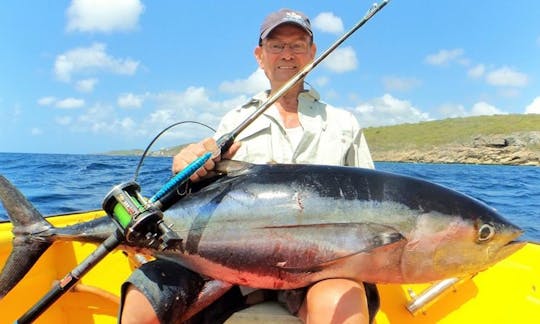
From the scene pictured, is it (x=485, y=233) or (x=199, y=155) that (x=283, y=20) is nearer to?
(x=199, y=155)

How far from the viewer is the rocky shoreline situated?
2457 inches

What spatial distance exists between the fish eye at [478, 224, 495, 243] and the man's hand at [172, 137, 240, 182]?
4.23 feet

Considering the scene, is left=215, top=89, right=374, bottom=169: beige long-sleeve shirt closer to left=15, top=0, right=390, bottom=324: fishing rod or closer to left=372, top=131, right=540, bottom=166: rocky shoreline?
left=15, top=0, right=390, bottom=324: fishing rod

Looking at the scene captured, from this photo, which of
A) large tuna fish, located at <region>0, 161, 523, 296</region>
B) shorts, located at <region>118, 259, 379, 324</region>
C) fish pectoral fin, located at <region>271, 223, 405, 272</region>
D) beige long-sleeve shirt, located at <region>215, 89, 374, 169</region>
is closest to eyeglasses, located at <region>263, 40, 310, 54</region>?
beige long-sleeve shirt, located at <region>215, 89, 374, 169</region>

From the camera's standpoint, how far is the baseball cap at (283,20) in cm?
315

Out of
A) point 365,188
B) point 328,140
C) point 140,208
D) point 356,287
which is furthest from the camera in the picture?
point 328,140

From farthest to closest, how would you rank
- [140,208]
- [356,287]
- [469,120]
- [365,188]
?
[469,120], [365,188], [356,287], [140,208]

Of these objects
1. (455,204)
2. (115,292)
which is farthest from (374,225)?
(115,292)

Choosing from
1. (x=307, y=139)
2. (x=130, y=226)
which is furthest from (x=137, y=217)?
(x=307, y=139)

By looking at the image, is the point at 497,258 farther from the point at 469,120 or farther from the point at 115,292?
the point at 469,120

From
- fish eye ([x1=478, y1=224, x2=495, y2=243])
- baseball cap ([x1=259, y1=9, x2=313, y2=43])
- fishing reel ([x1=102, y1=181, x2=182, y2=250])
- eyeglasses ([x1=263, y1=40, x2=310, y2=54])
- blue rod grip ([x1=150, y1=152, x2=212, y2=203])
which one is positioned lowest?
fish eye ([x1=478, y1=224, x2=495, y2=243])

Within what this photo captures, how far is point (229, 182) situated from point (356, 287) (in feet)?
2.66

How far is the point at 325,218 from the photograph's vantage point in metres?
2.17

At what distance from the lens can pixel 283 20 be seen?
10.3 ft
